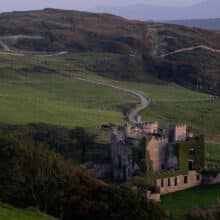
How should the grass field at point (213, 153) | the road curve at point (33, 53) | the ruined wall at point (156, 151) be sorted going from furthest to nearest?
the road curve at point (33, 53) < the grass field at point (213, 153) < the ruined wall at point (156, 151)

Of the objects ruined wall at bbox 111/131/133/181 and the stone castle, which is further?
ruined wall at bbox 111/131/133/181

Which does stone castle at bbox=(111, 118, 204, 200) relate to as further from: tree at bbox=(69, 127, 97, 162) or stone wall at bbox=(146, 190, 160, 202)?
tree at bbox=(69, 127, 97, 162)

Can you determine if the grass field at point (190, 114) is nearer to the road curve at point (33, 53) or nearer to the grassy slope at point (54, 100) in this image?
the grassy slope at point (54, 100)

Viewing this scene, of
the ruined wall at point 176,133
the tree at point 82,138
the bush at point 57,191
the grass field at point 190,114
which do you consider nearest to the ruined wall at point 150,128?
the ruined wall at point 176,133

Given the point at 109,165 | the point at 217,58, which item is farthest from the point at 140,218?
the point at 217,58

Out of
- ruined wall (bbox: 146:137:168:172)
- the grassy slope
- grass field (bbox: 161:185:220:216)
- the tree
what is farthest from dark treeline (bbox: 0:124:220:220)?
the grassy slope
